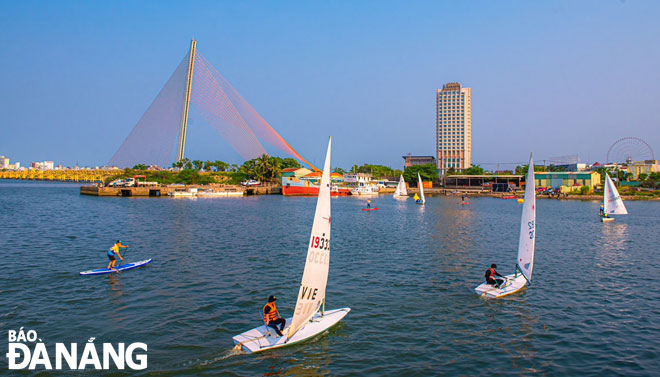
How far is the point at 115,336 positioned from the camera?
13336mm

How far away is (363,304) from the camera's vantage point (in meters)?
17.0

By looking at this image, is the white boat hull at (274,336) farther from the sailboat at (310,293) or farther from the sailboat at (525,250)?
the sailboat at (525,250)

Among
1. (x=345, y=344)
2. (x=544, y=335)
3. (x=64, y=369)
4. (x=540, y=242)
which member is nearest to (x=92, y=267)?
(x=64, y=369)

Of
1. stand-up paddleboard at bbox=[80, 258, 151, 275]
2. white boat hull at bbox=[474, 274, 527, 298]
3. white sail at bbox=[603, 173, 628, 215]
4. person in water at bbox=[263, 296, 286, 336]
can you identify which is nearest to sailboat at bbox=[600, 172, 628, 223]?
white sail at bbox=[603, 173, 628, 215]

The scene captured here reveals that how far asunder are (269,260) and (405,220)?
95.2 feet

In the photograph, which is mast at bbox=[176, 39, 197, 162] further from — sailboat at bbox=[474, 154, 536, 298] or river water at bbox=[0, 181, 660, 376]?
sailboat at bbox=[474, 154, 536, 298]

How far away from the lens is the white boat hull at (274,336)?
12.5 m

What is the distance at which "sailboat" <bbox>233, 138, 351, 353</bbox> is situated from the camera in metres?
12.5

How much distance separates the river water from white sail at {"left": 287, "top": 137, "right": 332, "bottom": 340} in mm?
1034
